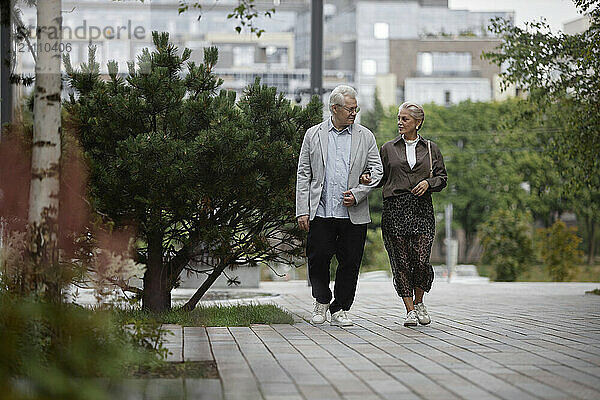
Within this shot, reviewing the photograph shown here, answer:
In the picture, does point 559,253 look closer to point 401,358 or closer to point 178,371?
point 401,358

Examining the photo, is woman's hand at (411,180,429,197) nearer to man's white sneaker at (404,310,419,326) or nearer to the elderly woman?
the elderly woman

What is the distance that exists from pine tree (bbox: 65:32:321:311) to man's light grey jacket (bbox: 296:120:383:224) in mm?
381

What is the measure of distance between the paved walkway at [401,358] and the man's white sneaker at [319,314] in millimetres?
147

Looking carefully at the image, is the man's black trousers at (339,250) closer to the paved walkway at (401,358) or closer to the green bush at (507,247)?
the paved walkway at (401,358)

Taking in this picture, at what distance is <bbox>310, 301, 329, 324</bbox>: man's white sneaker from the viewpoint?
25.2 feet

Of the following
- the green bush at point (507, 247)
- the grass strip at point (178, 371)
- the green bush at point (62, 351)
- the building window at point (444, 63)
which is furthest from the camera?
the building window at point (444, 63)

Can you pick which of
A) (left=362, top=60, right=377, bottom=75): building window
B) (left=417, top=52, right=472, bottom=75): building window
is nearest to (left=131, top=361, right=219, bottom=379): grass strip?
(left=362, top=60, right=377, bottom=75): building window

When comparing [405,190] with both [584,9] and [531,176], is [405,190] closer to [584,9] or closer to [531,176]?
[584,9]

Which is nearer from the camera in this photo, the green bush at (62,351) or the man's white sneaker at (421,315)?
the green bush at (62,351)

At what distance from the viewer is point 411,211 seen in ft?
25.1

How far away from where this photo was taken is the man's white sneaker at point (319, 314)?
7688 mm

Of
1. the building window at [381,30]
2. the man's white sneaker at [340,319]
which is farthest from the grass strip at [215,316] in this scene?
the building window at [381,30]

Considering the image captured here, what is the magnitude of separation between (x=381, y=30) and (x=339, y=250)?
66732mm

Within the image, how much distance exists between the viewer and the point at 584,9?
1090 centimetres
